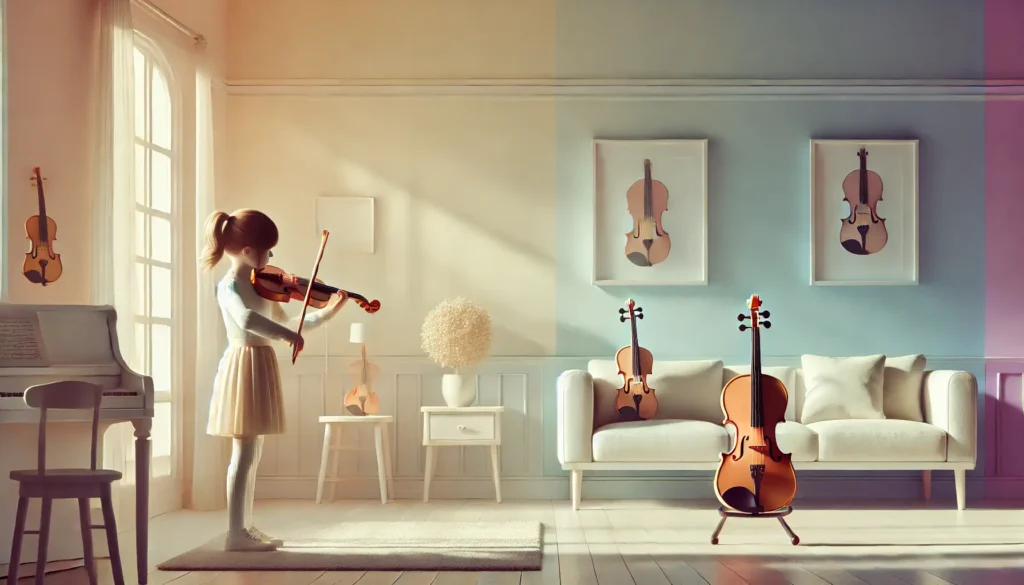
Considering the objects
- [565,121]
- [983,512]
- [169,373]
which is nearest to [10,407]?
[169,373]

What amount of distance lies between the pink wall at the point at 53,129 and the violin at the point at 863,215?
14.7ft

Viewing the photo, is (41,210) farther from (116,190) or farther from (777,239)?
(777,239)

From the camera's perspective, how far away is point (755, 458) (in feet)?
14.8

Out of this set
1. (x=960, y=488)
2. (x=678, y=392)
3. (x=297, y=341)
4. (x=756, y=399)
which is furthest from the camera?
(x=678, y=392)

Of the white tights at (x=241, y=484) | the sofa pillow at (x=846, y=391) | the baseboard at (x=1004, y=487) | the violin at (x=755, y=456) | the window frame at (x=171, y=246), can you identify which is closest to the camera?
the white tights at (x=241, y=484)

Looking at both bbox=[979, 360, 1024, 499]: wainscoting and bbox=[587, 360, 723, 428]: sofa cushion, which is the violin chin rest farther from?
bbox=[979, 360, 1024, 499]: wainscoting

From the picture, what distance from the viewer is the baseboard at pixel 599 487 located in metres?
6.63

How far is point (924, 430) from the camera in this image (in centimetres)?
593

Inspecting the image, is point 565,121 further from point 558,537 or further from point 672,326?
point 558,537

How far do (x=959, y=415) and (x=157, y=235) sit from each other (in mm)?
4632

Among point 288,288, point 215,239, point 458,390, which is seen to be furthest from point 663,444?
point 215,239

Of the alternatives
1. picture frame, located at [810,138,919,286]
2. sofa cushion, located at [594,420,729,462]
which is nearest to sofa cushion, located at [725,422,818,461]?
sofa cushion, located at [594,420,729,462]

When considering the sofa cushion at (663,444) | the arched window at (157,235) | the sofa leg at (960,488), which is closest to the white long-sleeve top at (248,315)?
the arched window at (157,235)

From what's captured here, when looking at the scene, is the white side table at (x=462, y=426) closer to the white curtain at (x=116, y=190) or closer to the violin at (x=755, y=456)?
the white curtain at (x=116, y=190)
